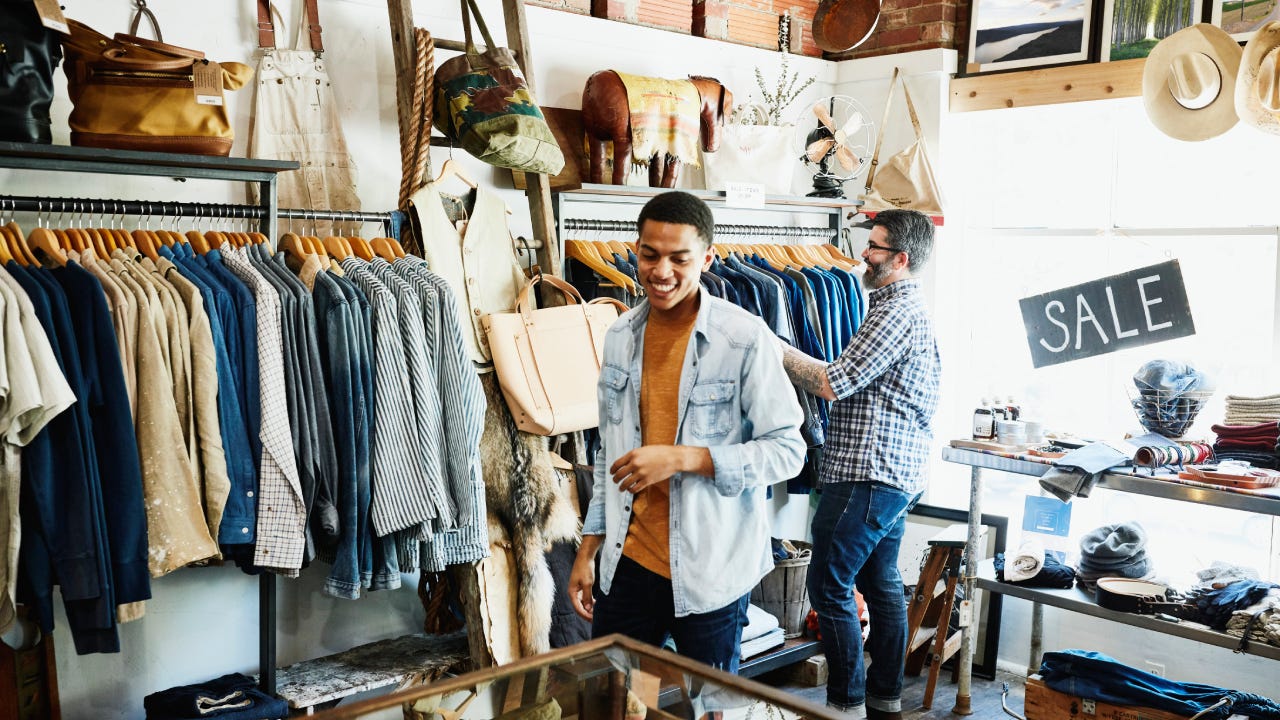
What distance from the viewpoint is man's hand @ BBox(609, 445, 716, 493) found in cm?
210

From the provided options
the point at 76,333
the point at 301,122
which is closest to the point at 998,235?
the point at 301,122

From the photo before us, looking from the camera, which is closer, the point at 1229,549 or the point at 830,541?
the point at 830,541

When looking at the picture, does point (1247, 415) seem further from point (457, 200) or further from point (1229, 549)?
point (457, 200)

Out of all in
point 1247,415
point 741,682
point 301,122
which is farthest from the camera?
point 1247,415

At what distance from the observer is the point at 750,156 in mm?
4328

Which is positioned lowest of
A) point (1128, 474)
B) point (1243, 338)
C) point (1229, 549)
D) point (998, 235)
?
point (1229, 549)

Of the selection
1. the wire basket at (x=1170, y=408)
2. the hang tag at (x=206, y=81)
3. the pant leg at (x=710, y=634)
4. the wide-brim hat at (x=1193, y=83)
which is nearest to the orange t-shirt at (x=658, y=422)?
the pant leg at (x=710, y=634)

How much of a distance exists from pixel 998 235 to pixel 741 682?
11.9 feet

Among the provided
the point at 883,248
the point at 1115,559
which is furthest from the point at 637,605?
the point at 1115,559

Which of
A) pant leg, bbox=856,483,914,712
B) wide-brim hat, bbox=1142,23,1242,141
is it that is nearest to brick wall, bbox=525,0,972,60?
wide-brim hat, bbox=1142,23,1242,141

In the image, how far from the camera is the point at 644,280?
2.22 metres

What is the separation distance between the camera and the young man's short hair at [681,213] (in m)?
2.17

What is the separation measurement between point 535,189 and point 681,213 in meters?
1.59

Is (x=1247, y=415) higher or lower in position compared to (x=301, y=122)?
lower
